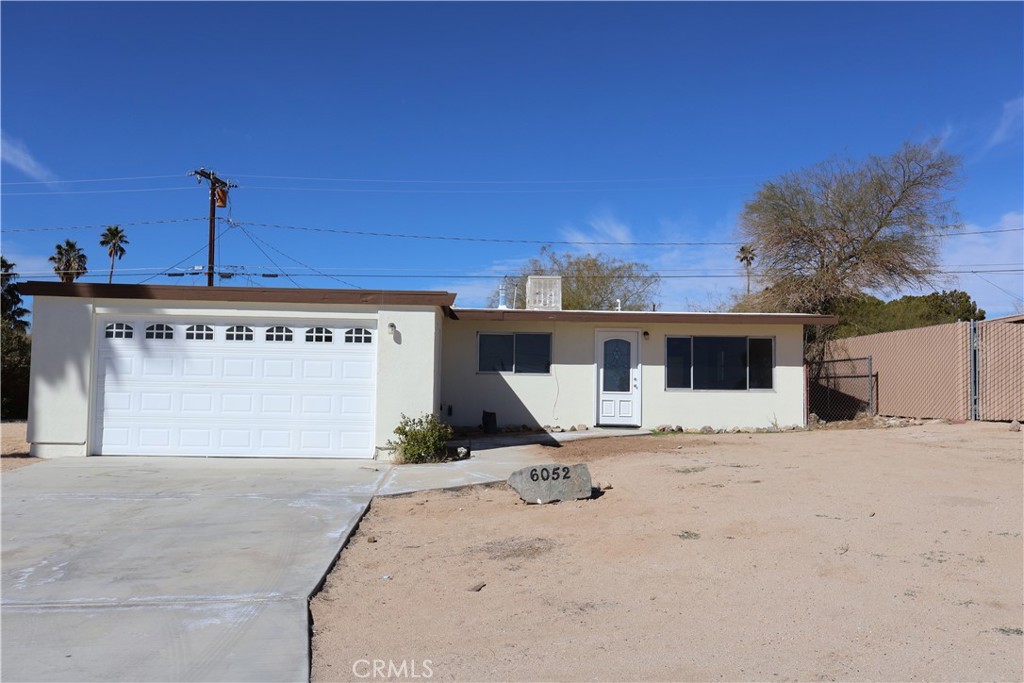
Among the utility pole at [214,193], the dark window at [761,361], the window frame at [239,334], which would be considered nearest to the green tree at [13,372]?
the utility pole at [214,193]

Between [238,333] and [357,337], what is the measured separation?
6.24 feet

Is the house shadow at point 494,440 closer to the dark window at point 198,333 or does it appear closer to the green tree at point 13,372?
the dark window at point 198,333

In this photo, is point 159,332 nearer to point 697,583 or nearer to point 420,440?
point 420,440

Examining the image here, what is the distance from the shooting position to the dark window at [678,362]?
16.8m

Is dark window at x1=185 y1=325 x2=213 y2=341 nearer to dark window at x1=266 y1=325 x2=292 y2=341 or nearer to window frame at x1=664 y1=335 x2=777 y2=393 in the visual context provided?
dark window at x1=266 y1=325 x2=292 y2=341

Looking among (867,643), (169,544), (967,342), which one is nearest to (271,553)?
(169,544)

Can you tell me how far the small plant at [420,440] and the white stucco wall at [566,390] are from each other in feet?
15.3

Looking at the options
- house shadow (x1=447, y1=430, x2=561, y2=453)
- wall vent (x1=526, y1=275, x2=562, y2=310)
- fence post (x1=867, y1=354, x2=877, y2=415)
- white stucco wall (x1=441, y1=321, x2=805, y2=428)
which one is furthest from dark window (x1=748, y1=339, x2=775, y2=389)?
house shadow (x1=447, y1=430, x2=561, y2=453)

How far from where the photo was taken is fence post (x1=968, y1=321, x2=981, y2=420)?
1448cm

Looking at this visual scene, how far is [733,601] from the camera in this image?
5.15 meters

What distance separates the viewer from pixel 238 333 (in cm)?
1220

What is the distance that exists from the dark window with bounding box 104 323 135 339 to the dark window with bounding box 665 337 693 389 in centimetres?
1066

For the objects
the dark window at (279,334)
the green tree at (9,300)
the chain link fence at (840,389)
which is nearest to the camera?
the dark window at (279,334)

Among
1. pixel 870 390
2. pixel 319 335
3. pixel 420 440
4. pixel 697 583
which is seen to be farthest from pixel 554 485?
pixel 870 390
